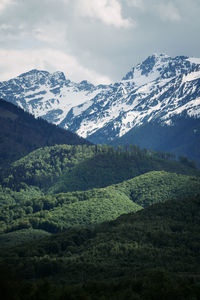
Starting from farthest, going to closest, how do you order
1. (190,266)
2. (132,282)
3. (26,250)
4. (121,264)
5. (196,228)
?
1. (196,228)
2. (26,250)
3. (121,264)
4. (190,266)
5. (132,282)

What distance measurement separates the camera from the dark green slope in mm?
96438

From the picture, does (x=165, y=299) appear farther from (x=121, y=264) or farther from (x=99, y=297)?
(x=121, y=264)

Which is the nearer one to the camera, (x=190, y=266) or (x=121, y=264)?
(x=190, y=266)

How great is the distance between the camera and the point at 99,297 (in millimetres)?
92438

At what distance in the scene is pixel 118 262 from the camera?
153m

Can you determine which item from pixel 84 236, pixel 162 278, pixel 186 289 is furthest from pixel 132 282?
pixel 84 236

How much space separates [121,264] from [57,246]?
3874 cm

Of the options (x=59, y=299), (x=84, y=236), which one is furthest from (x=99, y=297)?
(x=84, y=236)

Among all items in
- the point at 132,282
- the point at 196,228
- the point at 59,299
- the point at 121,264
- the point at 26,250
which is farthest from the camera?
the point at 196,228

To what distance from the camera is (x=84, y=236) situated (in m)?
193

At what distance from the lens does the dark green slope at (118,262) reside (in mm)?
96438

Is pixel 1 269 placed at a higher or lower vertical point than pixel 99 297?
higher

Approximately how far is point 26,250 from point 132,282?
2979 inches

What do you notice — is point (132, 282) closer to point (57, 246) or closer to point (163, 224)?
point (57, 246)
